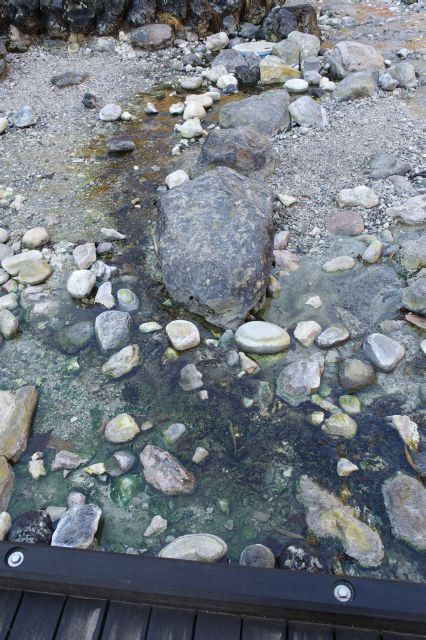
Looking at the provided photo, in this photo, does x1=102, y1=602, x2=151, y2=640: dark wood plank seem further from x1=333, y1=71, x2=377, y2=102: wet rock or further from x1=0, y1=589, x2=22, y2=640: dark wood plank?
x1=333, y1=71, x2=377, y2=102: wet rock

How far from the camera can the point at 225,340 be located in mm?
3150

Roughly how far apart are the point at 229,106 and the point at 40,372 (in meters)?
3.14

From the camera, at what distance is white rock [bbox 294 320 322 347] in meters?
3.13

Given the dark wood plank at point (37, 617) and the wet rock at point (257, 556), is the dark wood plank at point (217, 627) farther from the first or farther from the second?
the wet rock at point (257, 556)

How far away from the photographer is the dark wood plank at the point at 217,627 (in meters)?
1.61

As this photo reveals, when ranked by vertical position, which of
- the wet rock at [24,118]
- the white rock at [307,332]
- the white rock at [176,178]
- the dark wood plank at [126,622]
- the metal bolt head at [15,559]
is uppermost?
the metal bolt head at [15,559]

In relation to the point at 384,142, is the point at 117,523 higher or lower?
lower

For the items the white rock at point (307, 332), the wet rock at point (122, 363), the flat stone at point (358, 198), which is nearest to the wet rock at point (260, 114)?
the flat stone at point (358, 198)

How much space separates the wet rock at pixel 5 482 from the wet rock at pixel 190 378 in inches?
35.9

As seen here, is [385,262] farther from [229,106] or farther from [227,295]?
[229,106]

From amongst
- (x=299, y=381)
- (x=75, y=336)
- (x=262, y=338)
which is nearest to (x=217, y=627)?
(x=299, y=381)

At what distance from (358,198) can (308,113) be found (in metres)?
1.37

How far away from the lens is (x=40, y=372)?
3100 mm

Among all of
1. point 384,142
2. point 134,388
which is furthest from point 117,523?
point 384,142
